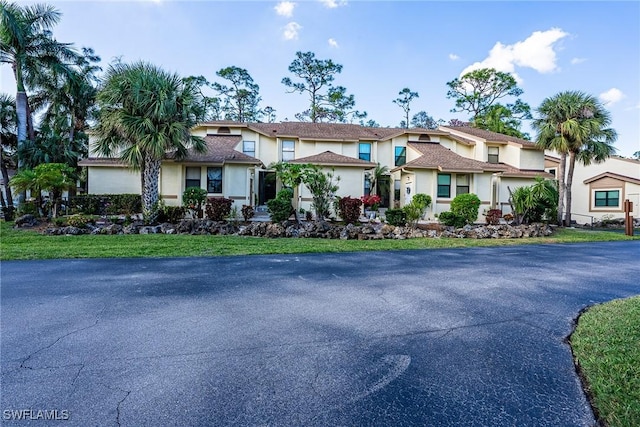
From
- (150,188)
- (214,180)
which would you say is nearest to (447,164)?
(214,180)

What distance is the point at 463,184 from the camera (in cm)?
1956

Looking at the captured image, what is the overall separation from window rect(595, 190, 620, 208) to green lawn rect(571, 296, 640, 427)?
26819mm

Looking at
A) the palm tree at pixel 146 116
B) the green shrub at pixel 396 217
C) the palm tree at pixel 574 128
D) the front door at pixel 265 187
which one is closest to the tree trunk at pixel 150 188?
the palm tree at pixel 146 116

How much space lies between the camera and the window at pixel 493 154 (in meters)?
24.2

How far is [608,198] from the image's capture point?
25.1 m

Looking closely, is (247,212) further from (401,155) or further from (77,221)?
(401,155)

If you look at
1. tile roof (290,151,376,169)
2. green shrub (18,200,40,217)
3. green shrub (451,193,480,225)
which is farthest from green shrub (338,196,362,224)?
green shrub (18,200,40,217)

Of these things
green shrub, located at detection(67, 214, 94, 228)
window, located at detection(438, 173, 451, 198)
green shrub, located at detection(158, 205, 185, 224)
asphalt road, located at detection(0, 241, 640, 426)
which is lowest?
asphalt road, located at detection(0, 241, 640, 426)

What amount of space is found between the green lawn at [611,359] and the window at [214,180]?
16928 millimetres

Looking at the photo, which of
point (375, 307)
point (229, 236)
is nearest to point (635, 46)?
point (375, 307)

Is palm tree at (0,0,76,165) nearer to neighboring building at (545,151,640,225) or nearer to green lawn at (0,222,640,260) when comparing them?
green lawn at (0,222,640,260)

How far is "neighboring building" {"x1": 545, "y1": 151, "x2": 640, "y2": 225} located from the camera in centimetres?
2419

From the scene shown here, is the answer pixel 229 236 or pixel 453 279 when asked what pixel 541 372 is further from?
pixel 229 236

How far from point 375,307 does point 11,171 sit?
117ft
